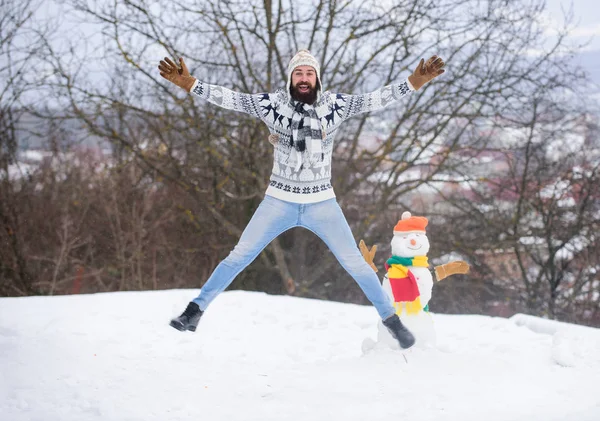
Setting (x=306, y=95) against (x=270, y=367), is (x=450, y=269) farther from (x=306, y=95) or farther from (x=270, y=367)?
(x=306, y=95)

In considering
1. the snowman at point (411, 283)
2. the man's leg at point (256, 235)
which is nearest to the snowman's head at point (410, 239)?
the snowman at point (411, 283)

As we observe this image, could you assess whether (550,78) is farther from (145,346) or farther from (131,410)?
(131,410)

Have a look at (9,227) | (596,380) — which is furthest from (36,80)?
(596,380)

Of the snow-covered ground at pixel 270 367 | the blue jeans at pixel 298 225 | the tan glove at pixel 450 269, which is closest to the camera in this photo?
the snow-covered ground at pixel 270 367

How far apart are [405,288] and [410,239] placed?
1.14ft

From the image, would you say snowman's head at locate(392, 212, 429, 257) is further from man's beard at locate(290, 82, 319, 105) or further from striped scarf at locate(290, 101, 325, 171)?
man's beard at locate(290, 82, 319, 105)

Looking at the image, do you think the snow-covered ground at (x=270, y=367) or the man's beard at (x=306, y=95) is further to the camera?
the man's beard at (x=306, y=95)

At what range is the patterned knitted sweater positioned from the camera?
352 cm

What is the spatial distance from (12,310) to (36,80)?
590 centimetres

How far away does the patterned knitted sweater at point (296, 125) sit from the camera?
3520 millimetres

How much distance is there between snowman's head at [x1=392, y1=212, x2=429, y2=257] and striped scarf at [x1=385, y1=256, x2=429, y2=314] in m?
0.06

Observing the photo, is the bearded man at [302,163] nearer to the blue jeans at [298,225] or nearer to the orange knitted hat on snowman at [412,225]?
the blue jeans at [298,225]

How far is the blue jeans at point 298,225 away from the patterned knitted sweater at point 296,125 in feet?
0.21

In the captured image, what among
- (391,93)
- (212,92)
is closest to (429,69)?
(391,93)
